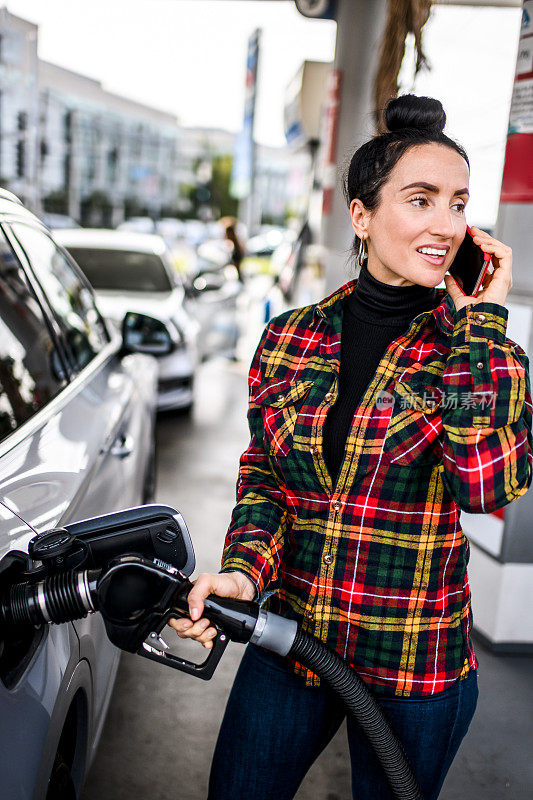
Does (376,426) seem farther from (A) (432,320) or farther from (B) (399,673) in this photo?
(B) (399,673)

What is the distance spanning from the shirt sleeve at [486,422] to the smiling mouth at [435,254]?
190 millimetres

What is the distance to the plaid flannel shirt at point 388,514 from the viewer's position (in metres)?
1.55

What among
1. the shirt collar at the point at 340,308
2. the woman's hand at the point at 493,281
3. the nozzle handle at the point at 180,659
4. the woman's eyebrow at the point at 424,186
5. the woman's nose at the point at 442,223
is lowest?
the nozzle handle at the point at 180,659

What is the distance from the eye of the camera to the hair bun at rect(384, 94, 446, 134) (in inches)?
66.8

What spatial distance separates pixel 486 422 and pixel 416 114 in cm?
68

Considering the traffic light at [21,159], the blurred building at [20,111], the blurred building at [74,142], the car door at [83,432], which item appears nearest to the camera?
the car door at [83,432]

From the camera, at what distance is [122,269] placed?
26.3 feet

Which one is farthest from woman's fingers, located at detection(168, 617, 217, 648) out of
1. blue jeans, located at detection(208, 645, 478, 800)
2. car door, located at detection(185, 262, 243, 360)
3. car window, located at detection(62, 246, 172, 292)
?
car door, located at detection(185, 262, 243, 360)

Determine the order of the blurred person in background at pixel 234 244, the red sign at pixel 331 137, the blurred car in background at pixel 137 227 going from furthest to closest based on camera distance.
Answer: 1. the blurred car in background at pixel 137 227
2. the blurred person in background at pixel 234 244
3. the red sign at pixel 331 137

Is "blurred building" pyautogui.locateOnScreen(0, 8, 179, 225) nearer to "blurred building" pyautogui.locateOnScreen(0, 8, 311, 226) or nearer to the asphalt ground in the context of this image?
"blurred building" pyautogui.locateOnScreen(0, 8, 311, 226)

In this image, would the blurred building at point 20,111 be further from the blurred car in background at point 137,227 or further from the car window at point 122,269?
the blurred car in background at point 137,227

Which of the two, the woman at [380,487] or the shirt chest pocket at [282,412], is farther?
the shirt chest pocket at [282,412]

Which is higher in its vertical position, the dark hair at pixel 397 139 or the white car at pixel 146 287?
the dark hair at pixel 397 139

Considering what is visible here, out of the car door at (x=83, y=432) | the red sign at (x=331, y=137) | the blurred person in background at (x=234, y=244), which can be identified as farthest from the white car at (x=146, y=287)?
the blurred person in background at (x=234, y=244)
